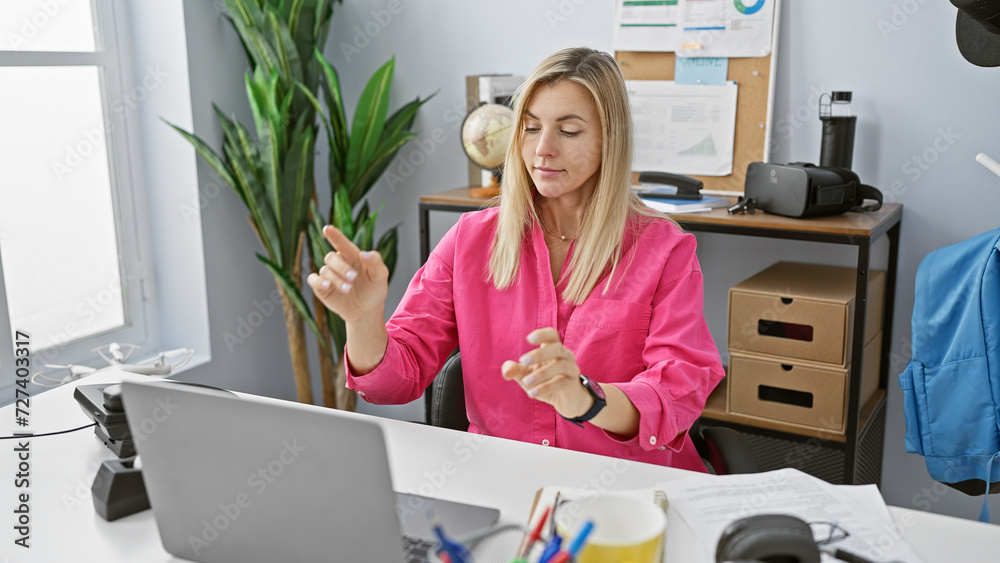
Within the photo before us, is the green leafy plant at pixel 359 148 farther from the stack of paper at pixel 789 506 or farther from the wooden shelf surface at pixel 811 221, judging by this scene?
the stack of paper at pixel 789 506

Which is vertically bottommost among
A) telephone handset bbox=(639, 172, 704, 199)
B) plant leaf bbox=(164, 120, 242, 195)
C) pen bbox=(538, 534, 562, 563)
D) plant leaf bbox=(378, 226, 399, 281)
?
plant leaf bbox=(378, 226, 399, 281)

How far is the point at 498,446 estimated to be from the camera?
1.27 m

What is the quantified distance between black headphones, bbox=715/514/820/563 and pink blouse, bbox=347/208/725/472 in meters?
0.50

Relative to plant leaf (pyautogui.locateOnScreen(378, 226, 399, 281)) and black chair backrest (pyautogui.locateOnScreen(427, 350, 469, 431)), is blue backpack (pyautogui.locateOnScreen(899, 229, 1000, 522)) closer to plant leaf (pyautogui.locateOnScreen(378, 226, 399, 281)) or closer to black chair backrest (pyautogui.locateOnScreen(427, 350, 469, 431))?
black chair backrest (pyautogui.locateOnScreen(427, 350, 469, 431))

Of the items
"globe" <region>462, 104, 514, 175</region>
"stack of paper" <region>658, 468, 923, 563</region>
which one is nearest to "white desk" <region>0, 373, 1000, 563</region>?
"stack of paper" <region>658, 468, 923, 563</region>

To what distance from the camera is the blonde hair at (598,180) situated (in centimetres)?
152

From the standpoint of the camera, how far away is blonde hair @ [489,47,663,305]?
152 cm

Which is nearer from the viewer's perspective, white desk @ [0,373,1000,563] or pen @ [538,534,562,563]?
pen @ [538,534,562,563]

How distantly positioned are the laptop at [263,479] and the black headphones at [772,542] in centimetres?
31

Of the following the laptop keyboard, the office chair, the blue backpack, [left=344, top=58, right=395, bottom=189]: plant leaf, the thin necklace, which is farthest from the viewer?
[left=344, top=58, right=395, bottom=189]: plant leaf

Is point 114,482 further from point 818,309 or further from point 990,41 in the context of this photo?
point 990,41

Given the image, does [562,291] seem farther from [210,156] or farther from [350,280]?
[210,156]

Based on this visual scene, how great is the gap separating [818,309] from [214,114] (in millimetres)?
1939

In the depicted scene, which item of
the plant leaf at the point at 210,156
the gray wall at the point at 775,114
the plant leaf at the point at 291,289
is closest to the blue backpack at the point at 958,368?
the gray wall at the point at 775,114
